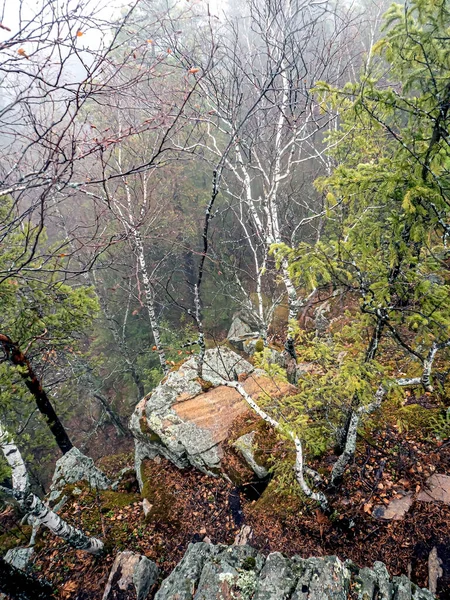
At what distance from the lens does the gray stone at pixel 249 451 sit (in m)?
6.24

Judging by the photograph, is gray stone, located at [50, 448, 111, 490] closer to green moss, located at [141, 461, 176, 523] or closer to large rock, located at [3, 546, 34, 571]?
green moss, located at [141, 461, 176, 523]

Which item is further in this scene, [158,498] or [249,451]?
[158,498]

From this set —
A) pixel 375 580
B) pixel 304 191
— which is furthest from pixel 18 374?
pixel 304 191

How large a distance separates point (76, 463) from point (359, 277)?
8010mm

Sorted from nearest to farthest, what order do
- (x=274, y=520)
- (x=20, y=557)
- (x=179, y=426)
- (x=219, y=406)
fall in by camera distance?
(x=274, y=520)
(x=20, y=557)
(x=179, y=426)
(x=219, y=406)

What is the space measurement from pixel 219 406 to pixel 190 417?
78cm

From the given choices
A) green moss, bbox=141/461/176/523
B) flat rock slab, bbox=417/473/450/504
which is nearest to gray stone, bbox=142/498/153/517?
green moss, bbox=141/461/176/523

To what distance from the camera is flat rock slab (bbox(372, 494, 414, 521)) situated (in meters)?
4.69

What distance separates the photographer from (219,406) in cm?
771

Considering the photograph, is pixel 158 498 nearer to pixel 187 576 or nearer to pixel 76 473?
pixel 76 473

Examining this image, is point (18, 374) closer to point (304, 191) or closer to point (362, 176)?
point (362, 176)

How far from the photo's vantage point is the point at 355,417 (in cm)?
471

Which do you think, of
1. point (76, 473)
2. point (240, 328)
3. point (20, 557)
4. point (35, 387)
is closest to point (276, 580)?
point (20, 557)

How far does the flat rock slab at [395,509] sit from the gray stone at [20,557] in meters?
6.45
